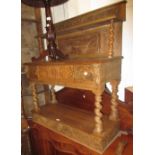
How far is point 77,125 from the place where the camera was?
1.12 metres

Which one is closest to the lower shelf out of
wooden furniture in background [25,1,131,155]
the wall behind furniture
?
wooden furniture in background [25,1,131,155]

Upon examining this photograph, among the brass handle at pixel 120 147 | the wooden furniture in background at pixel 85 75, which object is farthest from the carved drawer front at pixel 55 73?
the brass handle at pixel 120 147

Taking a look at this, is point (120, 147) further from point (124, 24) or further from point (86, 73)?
point (124, 24)

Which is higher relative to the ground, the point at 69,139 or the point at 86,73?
the point at 86,73

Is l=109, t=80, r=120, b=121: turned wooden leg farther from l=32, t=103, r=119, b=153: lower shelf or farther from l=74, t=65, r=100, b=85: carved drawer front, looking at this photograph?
l=74, t=65, r=100, b=85: carved drawer front

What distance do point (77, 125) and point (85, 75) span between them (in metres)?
0.43

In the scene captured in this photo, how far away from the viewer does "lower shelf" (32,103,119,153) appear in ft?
3.19

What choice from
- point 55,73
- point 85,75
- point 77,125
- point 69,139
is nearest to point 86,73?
point 85,75

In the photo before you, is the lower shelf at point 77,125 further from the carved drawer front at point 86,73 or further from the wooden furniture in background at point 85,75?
the carved drawer front at point 86,73
